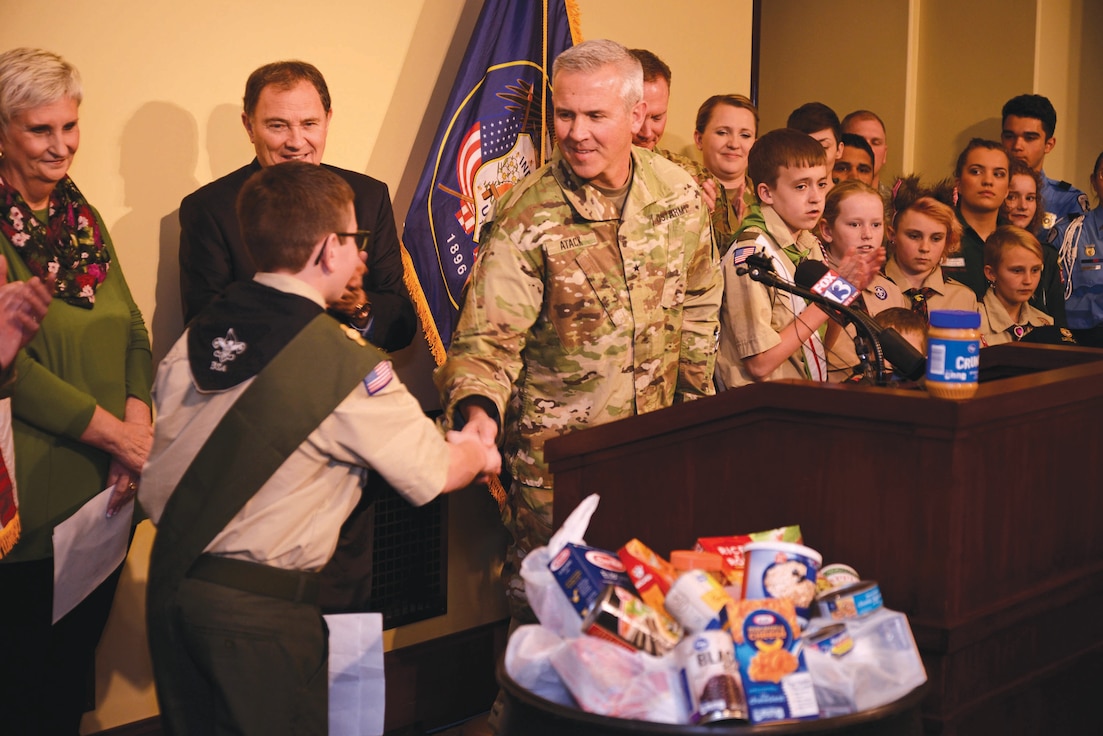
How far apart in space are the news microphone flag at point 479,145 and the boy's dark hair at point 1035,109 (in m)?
2.74

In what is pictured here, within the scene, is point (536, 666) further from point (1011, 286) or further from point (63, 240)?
point (1011, 286)

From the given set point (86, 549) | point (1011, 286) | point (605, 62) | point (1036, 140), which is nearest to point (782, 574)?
point (605, 62)

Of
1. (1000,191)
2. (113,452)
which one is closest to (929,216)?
(1000,191)

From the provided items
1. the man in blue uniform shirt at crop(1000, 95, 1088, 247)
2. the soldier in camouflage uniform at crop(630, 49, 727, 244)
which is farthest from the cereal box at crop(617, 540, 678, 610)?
the man in blue uniform shirt at crop(1000, 95, 1088, 247)

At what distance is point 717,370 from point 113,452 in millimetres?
1493

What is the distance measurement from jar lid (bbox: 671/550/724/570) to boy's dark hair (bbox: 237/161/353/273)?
2.61ft

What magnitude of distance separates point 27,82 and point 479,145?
1288mm

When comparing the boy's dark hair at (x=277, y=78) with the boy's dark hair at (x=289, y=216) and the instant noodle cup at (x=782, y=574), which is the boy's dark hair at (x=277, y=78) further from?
the instant noodle cup at (x=782, y=574)

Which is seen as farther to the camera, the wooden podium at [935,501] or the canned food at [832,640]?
the wooden podium at [935,501]

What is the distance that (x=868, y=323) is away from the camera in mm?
2033

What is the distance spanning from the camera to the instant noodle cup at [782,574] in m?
1.49

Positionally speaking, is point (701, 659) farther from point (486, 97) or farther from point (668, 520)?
point (486, 97)

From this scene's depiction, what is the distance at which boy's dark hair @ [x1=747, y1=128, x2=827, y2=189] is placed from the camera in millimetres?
3096

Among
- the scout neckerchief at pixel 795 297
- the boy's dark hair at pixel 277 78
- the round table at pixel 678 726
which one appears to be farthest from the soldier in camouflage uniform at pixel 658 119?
the round table at pixel 678 726
